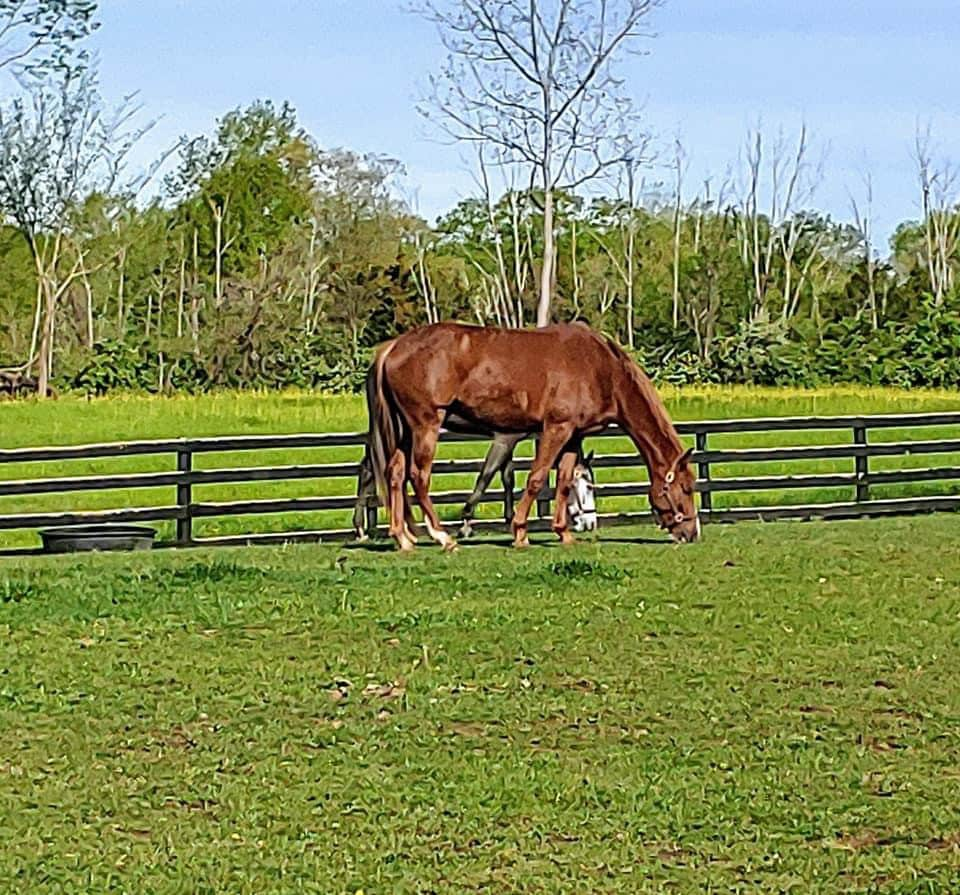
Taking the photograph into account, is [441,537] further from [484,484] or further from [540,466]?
[484,484]

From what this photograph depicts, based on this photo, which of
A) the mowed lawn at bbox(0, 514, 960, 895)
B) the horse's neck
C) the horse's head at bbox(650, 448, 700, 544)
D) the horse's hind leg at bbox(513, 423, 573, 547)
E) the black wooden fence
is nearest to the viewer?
the mowed lawn at bbox(0, 514, 960, 895)

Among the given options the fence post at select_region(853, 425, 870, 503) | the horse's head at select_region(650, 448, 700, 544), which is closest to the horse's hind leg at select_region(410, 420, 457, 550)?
the horse's head at select_region(650, 448, 700, 544)

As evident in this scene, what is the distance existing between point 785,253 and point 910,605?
46.6 metres

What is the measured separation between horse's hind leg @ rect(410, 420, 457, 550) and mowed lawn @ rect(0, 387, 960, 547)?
3812mm

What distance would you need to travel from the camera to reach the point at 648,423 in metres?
Result: 12.4

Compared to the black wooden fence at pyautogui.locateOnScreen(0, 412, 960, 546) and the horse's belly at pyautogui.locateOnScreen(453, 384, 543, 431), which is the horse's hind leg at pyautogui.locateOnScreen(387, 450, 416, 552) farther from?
the black wooden fence at pyautogui.locateOnScreen(0, 412, 960, 546)

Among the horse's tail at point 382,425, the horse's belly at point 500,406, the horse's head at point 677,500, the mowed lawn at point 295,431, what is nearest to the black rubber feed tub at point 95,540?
the mowed lawn at point 295,431

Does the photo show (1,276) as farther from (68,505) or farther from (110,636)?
(110,636)

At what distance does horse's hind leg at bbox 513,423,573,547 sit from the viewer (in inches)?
482

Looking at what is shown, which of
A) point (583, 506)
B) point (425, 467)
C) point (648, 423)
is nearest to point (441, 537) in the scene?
point (425, 467)

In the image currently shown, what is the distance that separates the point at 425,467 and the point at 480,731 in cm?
630

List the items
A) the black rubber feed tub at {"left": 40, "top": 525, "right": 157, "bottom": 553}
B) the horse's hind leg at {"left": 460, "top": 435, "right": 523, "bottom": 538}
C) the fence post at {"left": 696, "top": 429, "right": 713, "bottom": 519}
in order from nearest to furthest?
the black rubber feed tub at {"left": 40, "top": 525, "right": 157, "bottom": 553}, the horse's hind leg at {"left": 460, "top": 435, "right": 523, "bottom": 538}, the fence post at {"left": 696, "top": 429, "right": 713, "bottom": 519}

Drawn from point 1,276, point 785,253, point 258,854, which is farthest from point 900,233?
point 258,854

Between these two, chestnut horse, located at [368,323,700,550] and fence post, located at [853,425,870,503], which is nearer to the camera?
chestnut horse, located at [368,323,700,550]
